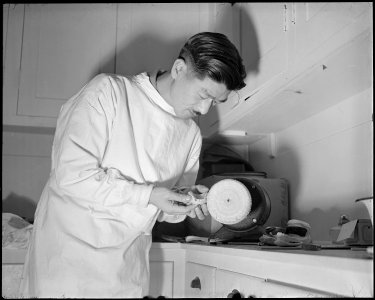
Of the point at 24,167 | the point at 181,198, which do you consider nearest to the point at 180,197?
the point at 181,198

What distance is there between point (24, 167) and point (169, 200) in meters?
1.14

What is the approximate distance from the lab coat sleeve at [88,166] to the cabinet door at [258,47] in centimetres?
50

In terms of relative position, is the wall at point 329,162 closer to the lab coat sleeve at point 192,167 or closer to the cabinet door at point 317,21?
the cabinet door at point 317,21

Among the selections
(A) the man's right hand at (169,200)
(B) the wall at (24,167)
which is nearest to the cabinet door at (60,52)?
(B) the wall at (24,167)

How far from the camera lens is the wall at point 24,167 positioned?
6.21 feet

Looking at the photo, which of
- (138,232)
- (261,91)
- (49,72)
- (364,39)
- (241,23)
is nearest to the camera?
(364,39)

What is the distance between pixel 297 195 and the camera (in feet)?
5.19

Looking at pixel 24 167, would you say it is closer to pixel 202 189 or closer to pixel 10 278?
pixel 10 278

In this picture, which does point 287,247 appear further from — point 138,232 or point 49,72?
point 49,72

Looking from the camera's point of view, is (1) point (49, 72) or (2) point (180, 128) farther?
(1) point (49, 72)

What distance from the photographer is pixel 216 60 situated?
105 cm

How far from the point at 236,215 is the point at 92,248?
36 centimetres

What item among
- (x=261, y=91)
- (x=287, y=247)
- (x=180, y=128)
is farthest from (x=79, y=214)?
(x=261, y=91)

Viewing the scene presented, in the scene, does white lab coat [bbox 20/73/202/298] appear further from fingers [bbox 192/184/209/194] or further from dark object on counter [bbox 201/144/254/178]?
dark object on counter [bbox 201/144/254/178]
